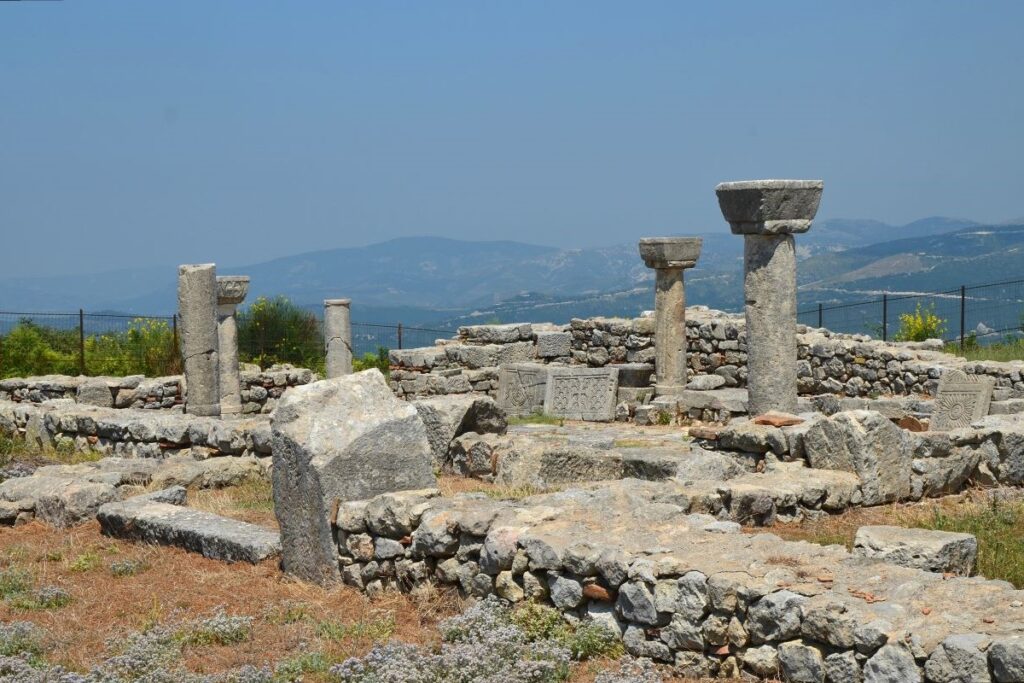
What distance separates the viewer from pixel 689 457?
11.0 m

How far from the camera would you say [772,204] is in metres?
13.6

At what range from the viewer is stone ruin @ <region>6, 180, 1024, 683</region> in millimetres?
5934

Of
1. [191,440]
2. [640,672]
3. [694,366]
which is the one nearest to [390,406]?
[640,672]

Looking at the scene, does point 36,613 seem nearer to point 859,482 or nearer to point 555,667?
point 555,667

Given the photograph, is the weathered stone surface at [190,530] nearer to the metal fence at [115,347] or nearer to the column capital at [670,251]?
the column capital at [670,251]

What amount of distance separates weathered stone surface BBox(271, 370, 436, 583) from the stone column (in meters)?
9.77

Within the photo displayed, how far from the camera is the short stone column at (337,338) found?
2378 cm

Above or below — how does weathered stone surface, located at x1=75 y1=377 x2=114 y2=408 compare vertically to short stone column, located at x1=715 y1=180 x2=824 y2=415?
below

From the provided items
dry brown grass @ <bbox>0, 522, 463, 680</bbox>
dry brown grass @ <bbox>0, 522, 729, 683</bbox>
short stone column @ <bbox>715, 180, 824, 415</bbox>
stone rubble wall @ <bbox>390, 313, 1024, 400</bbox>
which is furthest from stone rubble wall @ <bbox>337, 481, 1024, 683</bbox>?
stone rubble wall @ <bbox>390, 313, 1024, 400</bbox>

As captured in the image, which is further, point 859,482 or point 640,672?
point 859,482

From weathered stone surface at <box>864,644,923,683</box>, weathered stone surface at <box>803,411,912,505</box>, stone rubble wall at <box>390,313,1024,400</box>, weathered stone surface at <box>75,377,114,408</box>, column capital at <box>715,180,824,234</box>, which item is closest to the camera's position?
weathered stone surface at <box>864,644,923,683</box>

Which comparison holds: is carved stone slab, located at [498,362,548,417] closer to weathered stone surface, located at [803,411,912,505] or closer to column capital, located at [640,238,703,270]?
column capital, located at [640,238,703,270]

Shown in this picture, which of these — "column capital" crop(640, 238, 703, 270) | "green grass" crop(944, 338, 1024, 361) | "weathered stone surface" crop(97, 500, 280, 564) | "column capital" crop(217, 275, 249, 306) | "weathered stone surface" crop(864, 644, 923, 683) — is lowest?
"weathered stone surface" crop(97, 500, 280, 564)

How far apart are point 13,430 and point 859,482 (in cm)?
1170
